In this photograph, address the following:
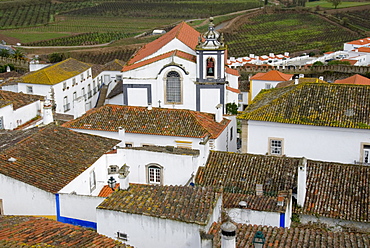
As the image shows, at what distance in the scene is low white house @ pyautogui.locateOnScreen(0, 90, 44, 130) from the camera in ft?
81.0

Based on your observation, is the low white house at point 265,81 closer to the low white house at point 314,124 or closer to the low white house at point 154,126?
the low white house at point 154,126

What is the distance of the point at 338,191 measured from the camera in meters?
16.6

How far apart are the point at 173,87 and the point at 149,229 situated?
63.7 feet

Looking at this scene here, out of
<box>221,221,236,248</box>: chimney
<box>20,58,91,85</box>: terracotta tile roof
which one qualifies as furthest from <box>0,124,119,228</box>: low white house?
<box>20,58,91,85</box>: terracotta tile roof

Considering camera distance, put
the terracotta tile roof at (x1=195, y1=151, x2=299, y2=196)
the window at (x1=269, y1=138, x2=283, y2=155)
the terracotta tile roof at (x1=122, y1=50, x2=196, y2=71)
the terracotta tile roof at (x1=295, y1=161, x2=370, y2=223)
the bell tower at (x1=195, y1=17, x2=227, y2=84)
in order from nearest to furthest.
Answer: the terracotta tile roof at (x1=295, y1=161, x2=370, y2=223)
the terracotta tile roof at (x1=195, y1=151, x2=299, y2=196)
the window at (x1=269, y1=138, x2=283, y2=155)
the bell tower at (x1=195, y1=17, x2=227, y2=84)
the terracotta tile roof at (x1=122, y1=50, x2=196, y2=71)

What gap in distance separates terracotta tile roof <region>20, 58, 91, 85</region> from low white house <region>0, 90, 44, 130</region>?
26.3ft

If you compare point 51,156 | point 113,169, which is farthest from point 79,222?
point 113,169

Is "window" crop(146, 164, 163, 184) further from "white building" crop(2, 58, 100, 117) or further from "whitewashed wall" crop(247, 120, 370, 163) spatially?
"white building" crop(2, 58, 100, 117)

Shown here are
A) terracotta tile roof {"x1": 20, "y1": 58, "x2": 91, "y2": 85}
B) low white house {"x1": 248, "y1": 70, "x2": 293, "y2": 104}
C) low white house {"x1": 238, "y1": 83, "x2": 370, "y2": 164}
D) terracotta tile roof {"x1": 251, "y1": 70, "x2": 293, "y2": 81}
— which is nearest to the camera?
low white house {"x1": 238, "y1": 83, "x2": 370, "y2": 164}

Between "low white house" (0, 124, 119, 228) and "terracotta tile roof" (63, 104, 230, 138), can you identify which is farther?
"terracotta tile roof" (63, 104, 230, 138)

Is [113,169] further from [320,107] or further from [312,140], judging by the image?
[320,107]

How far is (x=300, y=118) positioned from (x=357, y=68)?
34.9 metres

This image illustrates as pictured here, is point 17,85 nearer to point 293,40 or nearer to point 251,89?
point 251,89

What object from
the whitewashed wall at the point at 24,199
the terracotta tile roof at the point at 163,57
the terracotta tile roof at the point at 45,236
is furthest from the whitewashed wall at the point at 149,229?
the terracotta tile roof at the point at 163,57
